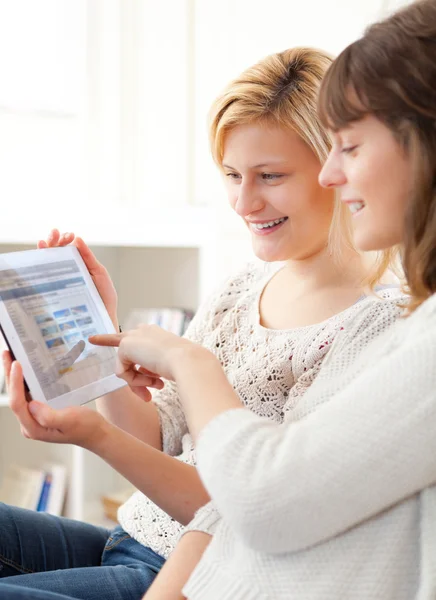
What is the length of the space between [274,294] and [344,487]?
0.65m

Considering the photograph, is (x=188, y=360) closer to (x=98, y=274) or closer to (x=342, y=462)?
(x=342, y=462)

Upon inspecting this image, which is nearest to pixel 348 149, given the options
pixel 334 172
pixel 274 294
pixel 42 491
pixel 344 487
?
pixel 334 172

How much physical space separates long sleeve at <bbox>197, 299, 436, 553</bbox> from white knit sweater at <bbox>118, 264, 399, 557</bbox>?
274 millimetres

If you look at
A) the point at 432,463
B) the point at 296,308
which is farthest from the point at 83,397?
the point at 432,463

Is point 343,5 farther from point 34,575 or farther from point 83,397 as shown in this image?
point 34,575

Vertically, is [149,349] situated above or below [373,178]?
below

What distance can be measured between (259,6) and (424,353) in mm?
2171

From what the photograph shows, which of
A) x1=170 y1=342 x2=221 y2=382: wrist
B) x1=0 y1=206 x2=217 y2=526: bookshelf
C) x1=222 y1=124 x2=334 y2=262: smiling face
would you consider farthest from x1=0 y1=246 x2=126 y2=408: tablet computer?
x1=0 y1=206 x2=217 y2=526: bookshelf

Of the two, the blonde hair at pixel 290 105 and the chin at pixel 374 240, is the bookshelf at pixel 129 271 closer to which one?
the blonde hair at pixel 290 105

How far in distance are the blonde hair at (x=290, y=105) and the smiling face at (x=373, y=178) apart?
0.88ft

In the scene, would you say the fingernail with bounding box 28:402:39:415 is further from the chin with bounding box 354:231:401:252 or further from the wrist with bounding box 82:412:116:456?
the chin with bounding box 354:231:401:252

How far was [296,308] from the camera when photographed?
4.14 ft

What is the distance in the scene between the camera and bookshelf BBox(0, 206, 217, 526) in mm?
2330

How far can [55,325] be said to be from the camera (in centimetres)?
106
